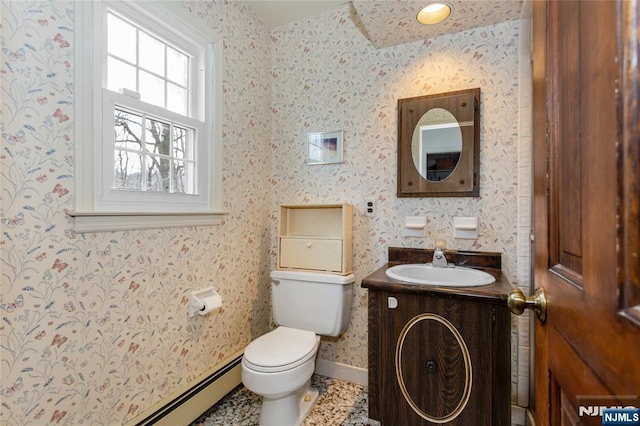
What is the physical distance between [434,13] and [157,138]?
1611 mm

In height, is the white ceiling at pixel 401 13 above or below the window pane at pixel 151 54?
above

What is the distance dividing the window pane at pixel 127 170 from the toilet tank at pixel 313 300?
0.99 m

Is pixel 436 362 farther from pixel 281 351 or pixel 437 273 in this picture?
pixel 281 351

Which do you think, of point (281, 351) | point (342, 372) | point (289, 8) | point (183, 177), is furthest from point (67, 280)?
point (289, 8)

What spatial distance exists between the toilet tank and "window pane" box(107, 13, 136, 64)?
4.66 ft

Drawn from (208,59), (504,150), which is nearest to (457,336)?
(504,150)

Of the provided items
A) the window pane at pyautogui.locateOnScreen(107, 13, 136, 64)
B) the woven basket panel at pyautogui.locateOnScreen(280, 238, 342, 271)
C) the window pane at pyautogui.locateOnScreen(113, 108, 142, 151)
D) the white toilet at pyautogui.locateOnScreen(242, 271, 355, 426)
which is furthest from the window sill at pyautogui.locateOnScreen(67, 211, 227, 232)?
the window pane at pyautogui.locateOnScreen(107, 13, 136, 64)

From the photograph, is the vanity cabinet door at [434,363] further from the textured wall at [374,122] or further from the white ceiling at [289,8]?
the white ceiling at [289,8]

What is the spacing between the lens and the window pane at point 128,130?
4.46 ft

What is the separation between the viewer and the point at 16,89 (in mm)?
1029

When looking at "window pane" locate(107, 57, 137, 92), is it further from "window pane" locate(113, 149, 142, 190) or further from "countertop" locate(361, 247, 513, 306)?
"countertop" locate(361, 247, 513, 306)

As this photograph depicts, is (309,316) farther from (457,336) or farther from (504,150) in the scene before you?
(504,150)

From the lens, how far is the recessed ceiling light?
5.22 feet

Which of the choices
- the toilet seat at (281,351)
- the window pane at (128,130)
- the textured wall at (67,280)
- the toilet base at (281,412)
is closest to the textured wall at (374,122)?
the toilet seat at (281,351)
